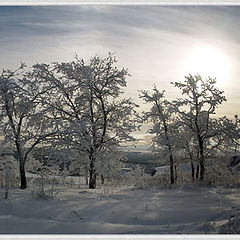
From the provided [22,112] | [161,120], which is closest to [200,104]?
[161,120]

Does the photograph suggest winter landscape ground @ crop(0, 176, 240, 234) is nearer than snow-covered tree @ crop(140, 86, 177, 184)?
Yes

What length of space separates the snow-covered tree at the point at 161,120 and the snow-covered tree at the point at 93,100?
173 centimetres

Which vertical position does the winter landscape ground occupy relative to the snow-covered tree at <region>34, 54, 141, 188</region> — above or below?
below

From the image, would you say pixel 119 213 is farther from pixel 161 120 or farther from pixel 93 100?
pixel 161 120

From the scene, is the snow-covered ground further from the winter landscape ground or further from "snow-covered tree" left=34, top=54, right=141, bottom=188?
"snow-covered tree" left=34, top=54, right=141, bottom=188

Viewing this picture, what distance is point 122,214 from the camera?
5.36 metres

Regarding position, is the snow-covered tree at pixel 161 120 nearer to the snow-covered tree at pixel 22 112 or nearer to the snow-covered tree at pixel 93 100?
the snow-covered tree at pixel 93 100

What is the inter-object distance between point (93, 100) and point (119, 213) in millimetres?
5959

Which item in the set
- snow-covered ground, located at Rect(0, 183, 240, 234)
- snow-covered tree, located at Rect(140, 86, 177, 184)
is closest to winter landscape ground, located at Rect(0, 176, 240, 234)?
snow-covered ground, located at Rect(0, 183, 240, 234)

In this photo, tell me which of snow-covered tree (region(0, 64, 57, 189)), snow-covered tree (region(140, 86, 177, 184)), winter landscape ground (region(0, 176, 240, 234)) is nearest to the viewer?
winter landscape ground (region(0, 176, 240, 234))

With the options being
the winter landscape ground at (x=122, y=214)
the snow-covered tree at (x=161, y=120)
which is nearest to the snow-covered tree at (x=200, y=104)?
the snow-covered tree at (x=161, y=120)

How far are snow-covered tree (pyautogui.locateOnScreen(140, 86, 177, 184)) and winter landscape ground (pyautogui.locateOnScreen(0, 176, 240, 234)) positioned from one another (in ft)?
16.0

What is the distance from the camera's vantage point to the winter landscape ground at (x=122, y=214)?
15.0 feet

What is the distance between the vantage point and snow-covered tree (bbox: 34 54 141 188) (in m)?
10.0
